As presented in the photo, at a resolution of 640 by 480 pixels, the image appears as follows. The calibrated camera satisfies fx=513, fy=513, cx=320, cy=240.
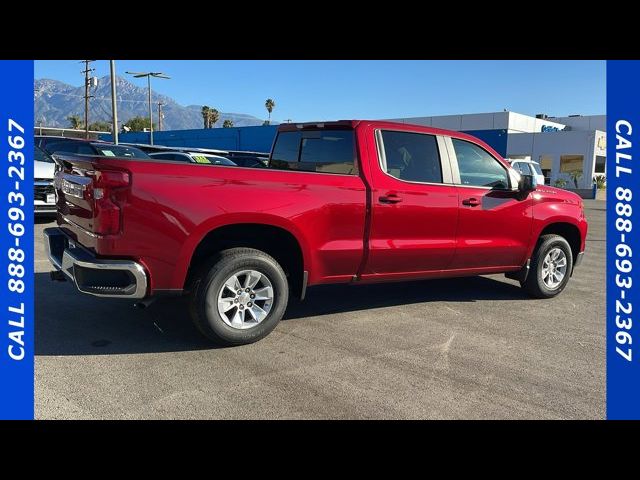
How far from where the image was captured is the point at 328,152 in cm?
522

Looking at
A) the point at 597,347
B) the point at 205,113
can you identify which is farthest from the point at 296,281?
the point at 205,113

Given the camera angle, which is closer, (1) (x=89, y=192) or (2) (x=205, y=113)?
(1) (x=89, y=192)

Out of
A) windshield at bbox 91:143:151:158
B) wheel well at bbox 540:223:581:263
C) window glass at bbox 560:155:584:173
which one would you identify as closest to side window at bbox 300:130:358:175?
wheel well at bbox 540:223:581:263

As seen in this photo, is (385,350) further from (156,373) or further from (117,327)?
(117,327)

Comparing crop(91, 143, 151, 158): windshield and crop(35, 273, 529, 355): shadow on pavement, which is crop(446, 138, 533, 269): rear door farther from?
crop(91, 143, 151, 158): windshield

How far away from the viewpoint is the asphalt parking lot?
3.30 metres

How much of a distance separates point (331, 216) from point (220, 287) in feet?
3.83

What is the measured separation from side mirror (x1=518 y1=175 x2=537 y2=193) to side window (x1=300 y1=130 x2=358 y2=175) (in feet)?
7.09

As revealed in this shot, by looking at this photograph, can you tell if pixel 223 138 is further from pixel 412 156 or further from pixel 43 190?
pixel 412 156

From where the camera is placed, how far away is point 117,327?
466 cm

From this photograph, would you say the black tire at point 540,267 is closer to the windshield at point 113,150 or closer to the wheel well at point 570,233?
the wheel well at point 570,233

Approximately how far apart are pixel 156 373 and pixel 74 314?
1759 mm

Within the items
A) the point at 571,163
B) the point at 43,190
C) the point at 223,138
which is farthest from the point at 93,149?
the point at 223,138
